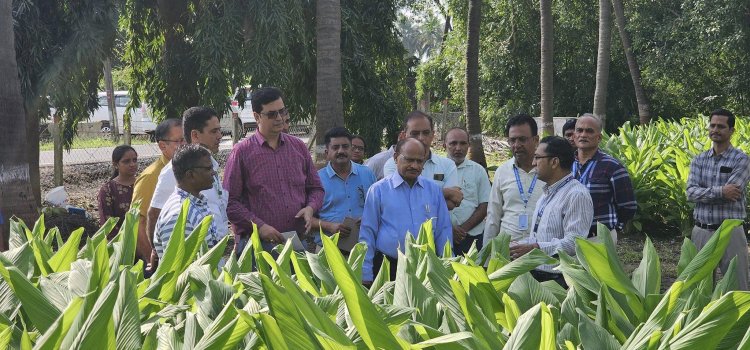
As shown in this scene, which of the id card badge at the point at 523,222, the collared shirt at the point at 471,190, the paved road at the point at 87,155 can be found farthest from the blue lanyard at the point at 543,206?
the paved road at the point at 87,155

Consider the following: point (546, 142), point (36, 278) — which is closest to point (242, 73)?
point (546, 142)

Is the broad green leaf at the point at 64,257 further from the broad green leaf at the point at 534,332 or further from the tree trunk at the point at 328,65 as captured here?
the tree trunk at the point at 328,65

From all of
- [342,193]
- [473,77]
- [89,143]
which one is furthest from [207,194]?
[89,143]

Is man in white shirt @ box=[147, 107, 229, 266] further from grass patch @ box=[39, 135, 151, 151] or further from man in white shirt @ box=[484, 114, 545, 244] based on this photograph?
grass patch @ box=[39, 135, 151, 151]

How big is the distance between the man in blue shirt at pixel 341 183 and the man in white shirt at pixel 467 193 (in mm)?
667

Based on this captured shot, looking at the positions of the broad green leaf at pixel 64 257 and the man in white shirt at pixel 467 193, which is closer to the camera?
the broad green leaf at pixel 64 257

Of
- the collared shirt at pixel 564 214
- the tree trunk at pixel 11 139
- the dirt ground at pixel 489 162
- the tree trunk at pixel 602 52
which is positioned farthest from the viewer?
the tree trunk at pixel 602 52

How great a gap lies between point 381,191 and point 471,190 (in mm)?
1129

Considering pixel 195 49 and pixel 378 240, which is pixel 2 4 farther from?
pixel 378 240

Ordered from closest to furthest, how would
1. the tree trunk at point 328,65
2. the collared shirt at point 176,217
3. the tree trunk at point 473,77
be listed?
1. the collared shirt at point 176,217
2. the tree trunk at point 328,65
3. the tree trunk at point 473,77

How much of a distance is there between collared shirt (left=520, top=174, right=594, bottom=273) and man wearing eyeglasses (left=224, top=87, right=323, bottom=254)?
61.8 inches

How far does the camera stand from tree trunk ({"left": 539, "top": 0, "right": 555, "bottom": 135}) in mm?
14961

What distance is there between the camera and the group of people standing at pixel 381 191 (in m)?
4.88

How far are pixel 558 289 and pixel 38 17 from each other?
10.4 meters
